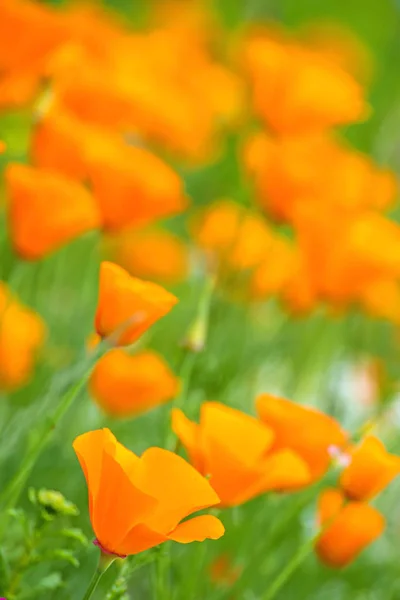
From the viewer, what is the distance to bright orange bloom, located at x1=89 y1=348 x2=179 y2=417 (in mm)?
681

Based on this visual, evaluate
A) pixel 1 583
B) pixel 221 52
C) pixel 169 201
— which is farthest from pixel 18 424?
pixel 221 52

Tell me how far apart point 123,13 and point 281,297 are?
155 centimetres

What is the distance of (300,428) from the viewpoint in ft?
1.65

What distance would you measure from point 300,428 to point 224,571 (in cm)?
27

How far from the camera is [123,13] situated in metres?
2.37

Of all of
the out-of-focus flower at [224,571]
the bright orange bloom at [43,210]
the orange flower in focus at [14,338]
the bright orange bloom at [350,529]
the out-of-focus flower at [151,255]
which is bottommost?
the out-of-focus flower at [151,255]

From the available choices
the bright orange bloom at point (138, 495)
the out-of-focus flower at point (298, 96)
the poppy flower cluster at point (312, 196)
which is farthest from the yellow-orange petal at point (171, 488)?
the out-of-focus flower at point (298, 96)

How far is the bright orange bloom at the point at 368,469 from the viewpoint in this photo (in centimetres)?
47

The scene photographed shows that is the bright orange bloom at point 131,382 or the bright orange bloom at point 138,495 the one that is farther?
the bright orange bloom at point 131,382

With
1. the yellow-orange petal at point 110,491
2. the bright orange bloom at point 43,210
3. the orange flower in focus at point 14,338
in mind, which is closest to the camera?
the yellow-orange petal at point 110,491

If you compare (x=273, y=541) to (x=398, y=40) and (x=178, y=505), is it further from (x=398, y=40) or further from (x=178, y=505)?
(x=398, y=40)

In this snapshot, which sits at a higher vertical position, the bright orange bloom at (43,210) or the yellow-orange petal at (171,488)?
the yellow-orange petal at (171,488)

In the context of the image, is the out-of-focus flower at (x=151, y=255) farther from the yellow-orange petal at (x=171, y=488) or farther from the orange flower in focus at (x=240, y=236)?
the yellow-orange petal at (x=171, y=488)

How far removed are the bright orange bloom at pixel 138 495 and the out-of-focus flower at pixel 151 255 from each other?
2.61ft
